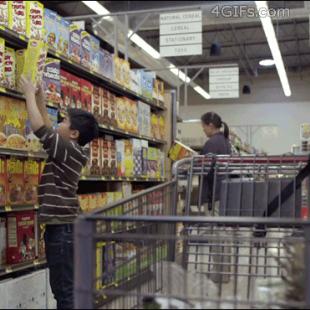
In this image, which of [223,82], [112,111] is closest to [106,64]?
[112,111]

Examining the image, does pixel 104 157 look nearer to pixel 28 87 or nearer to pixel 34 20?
pixel 34 20

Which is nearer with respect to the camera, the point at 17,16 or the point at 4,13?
the point at 4,13

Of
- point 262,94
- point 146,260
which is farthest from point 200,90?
point 146,260

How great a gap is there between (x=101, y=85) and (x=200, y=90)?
12.9m

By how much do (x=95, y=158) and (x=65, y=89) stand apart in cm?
74

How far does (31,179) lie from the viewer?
3486 mm

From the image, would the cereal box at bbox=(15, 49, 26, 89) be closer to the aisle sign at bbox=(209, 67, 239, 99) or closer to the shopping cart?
the shopping cart

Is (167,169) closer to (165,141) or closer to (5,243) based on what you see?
(165,141)

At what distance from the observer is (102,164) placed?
4.58 meters

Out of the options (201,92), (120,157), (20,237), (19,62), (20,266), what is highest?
(201,92)

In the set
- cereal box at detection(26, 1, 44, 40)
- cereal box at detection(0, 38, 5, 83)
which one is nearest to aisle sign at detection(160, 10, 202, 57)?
cereal box at detection(26, 1, 44, 40)

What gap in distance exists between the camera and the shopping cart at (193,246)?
49.8 inches

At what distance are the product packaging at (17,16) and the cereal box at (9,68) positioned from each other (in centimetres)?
14

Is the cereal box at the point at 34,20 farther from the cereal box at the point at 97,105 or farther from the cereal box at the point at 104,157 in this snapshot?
the cereal box at the point at 104,157
